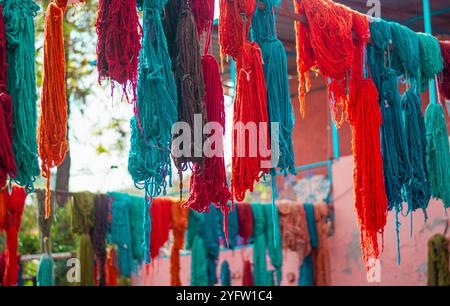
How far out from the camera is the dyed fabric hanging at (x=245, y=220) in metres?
8.52

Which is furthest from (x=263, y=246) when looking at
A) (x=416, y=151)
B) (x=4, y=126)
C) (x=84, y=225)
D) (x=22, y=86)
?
(x=4, y=126)

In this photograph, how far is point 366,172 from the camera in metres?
4.14

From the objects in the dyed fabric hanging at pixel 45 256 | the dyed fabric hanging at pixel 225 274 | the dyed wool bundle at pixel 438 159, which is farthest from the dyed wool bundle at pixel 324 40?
the dyed fabric hanging at pixel 225 274

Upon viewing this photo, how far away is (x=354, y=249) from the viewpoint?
29.5 ft

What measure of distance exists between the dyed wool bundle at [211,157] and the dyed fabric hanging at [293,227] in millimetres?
5338

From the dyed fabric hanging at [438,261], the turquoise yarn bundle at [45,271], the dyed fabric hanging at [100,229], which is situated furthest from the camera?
the dyed fabric hanging at [438,261]

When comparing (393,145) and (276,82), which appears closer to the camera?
(276,82)

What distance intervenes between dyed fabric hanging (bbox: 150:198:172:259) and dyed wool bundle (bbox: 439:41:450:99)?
3.59m

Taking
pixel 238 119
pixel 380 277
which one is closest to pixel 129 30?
pixel 238 119

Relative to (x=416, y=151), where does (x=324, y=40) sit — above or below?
above

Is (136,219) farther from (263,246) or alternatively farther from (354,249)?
(354,249)

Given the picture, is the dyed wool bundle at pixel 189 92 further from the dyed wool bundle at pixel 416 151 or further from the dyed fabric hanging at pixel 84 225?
the dyed fabric hanging at pixel 84 225

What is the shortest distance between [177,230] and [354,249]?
96.0 inches
